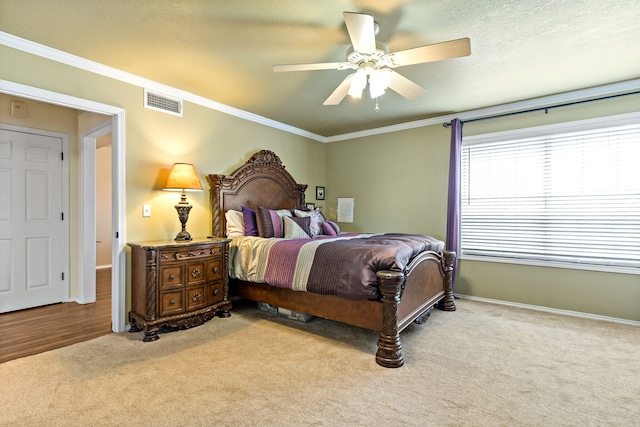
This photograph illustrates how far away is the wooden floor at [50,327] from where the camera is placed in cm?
266

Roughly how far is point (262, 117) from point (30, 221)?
312 centimetres

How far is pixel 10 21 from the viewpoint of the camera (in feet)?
7.27

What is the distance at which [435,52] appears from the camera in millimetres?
2096

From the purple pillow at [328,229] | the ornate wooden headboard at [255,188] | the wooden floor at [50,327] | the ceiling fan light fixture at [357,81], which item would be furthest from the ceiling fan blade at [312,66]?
the wooden floor at [50,327]

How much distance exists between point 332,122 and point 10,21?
11.4 ft

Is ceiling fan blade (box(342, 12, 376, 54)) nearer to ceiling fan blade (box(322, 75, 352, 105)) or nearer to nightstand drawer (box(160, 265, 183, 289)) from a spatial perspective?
ceiling fan blade (box(322, 75, 352, 105))

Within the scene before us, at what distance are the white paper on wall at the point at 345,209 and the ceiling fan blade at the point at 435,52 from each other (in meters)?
3.24

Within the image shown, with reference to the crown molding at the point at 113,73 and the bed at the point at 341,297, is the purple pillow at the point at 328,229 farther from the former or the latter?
the crown molding at the point at 113,73

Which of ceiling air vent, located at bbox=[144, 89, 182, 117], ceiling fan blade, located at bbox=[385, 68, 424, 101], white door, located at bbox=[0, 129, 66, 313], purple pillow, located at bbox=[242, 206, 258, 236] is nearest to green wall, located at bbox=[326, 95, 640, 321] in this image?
ceiling fan blade, located at bbox=[385, 68, 424, 101]

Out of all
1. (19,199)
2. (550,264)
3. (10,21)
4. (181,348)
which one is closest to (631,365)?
(550,264)

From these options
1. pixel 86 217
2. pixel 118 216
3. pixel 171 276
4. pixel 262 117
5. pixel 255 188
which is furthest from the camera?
pixel 262 117

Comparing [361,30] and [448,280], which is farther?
[448,280]

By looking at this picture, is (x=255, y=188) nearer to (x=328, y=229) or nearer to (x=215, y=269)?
(x=328, y=229)

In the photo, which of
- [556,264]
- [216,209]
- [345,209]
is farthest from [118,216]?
[556,264]
